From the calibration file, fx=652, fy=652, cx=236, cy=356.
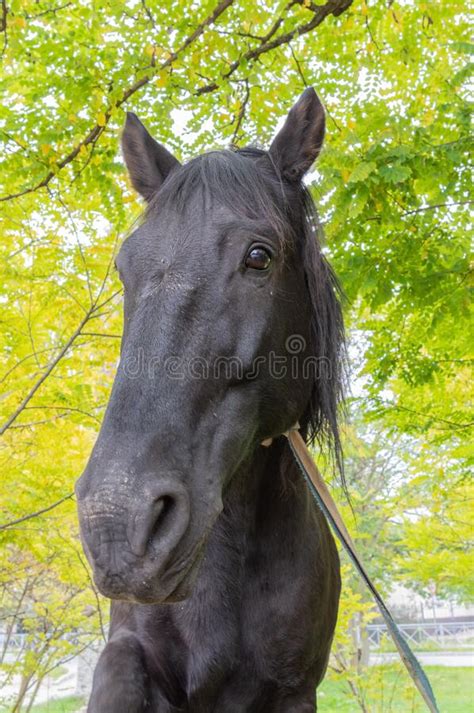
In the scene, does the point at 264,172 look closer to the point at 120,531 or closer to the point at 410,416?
the point at 120,531

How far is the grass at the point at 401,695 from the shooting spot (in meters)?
9.21

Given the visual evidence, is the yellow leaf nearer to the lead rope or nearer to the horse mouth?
the lead rope

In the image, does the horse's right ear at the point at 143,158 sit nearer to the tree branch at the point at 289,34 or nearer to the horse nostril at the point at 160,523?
the horse nostril at the point at 160,523

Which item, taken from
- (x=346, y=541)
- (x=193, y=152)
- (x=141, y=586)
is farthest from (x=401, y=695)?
(x=141, y=586)

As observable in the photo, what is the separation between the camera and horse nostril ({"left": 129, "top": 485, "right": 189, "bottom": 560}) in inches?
55.8

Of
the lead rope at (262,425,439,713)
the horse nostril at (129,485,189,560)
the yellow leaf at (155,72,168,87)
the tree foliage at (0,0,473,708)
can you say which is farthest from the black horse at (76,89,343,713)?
the yellow leaf at (155,72,168,87)

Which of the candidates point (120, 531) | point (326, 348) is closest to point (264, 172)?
point (326, 348)

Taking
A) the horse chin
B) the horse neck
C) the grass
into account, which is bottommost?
the grass

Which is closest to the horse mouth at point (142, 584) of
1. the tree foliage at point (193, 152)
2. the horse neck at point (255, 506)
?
the horse neck at point (255, 506)

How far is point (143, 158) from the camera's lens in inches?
104

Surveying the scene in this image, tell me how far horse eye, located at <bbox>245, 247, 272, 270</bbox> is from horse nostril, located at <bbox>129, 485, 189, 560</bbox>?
2.60 ft

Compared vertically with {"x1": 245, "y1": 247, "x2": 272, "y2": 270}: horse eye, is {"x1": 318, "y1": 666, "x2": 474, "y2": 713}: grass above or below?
below

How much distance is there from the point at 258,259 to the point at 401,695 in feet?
30.9

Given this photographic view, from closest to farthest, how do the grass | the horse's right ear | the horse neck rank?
1. the horse neck
2. the horse's right ear
3. the grass
